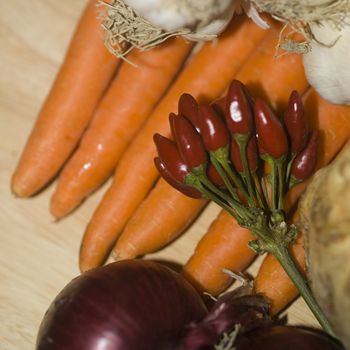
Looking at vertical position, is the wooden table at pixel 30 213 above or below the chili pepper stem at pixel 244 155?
below

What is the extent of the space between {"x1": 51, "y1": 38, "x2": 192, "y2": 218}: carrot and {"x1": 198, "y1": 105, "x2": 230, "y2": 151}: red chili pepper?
0.25m

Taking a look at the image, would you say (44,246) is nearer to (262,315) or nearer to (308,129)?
(262,315)

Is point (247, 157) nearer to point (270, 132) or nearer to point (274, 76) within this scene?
point (270, 132)

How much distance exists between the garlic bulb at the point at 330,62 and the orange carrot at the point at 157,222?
0.34 meters

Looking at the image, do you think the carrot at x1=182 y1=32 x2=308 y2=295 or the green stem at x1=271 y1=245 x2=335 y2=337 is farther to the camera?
the carrot at x1=182 y1=32 x2=308 y2=295

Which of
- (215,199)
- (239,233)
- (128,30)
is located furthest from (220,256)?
(128,30)

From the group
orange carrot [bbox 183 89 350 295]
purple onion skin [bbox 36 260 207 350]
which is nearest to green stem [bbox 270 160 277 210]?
orange carrot [bbox 183 89 350 295]

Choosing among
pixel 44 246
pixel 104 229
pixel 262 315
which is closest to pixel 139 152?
pixel 104 229

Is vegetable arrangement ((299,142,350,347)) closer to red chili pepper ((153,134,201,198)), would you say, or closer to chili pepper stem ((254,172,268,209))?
chili pepper stem ((254,172,268,209))

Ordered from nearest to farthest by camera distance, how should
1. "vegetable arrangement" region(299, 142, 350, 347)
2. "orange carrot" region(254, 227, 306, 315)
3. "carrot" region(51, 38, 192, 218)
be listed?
"vegetable arrangement" region(299, 142, 350, 347), "orange carrot" region(254, 227, 306, 315), "carrot" region(51, 38, 192, 218)

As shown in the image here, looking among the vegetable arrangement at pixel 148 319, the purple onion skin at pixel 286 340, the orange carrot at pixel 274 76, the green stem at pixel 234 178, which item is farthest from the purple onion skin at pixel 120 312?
the orange carrot at pixel 274 76

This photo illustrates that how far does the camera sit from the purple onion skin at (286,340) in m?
1.23

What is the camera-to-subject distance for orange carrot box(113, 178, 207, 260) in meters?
1.44

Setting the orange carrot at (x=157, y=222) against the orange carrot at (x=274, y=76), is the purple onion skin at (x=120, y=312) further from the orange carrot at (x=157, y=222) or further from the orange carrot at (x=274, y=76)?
the orange carrot at (x=274, y=76)
